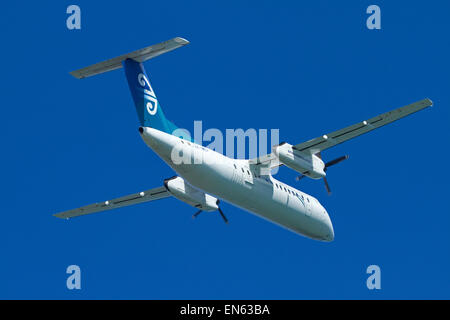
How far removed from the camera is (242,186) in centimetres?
3284

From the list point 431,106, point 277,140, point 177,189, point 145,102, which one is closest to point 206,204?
point 177,189

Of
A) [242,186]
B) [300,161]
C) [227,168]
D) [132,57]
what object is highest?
[132,57]

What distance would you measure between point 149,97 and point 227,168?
3.76m

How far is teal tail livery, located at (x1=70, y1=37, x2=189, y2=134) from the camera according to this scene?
30703mm

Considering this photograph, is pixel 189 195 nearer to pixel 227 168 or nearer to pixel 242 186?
pixel 242 186

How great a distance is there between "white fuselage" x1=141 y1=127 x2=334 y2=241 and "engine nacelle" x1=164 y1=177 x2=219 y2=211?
244 centimetres

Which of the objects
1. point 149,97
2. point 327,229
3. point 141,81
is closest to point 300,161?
point 327,229

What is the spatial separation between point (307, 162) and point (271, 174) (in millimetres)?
1748

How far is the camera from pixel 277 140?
33.8 m

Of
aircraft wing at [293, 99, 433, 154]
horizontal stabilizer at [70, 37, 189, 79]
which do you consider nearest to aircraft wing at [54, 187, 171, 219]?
aircraft wing at [293, 99, 433, 154]

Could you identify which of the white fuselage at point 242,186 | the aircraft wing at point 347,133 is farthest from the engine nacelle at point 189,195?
the aircraft wing at point 347,133

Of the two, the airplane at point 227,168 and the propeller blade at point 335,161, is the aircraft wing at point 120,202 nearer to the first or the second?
the airplane at point 227,168

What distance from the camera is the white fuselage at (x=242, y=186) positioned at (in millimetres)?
30641
